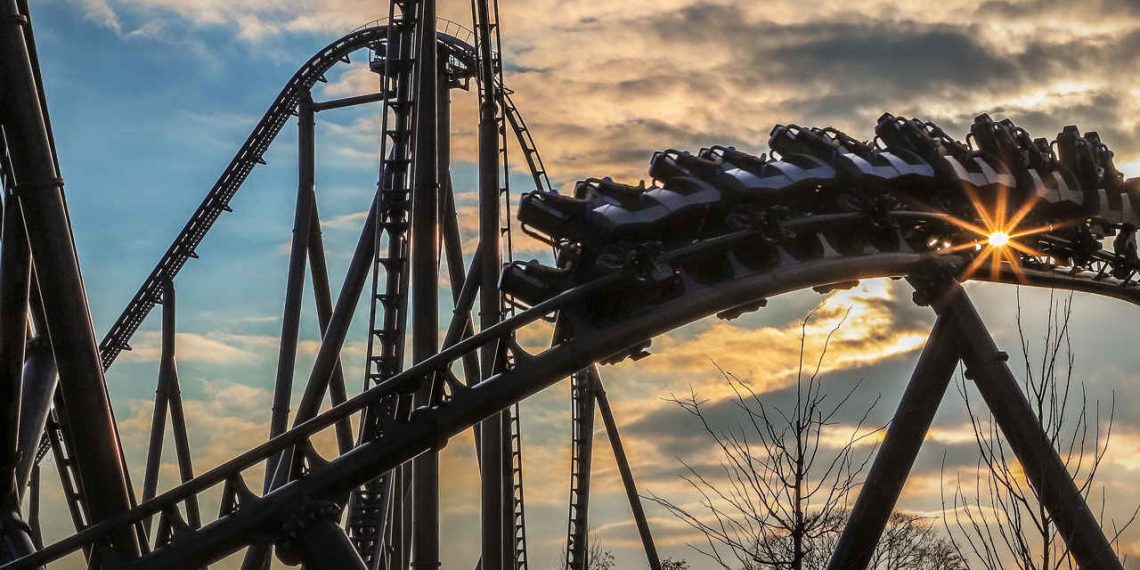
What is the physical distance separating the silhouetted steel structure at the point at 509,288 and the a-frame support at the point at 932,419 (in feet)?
0.06

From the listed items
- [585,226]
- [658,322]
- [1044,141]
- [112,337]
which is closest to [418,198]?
[585,226]

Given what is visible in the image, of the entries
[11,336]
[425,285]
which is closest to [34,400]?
[11,336]

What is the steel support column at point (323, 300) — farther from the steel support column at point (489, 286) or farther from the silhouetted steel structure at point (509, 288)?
the steel support column at point (489, 286)

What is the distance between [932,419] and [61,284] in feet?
22.0

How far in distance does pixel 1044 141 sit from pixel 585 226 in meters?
5.54

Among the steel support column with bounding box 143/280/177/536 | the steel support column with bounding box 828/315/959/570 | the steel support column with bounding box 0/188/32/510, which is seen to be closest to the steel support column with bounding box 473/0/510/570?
the steel support column with bounding box 828/315/959/570

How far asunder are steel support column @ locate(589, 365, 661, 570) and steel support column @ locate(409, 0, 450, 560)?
416 cm

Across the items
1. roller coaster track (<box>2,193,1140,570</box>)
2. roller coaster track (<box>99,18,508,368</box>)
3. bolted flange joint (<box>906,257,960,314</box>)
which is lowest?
roller coaster track (<box>2,193,1140,570</box>)

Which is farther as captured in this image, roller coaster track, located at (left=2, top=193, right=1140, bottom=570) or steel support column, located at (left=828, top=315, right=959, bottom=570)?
steel support column, located at (left=828, top=315, right=959, bottom=570)

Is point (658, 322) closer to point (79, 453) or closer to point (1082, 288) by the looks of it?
point (79, 453)

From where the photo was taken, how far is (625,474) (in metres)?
15.1

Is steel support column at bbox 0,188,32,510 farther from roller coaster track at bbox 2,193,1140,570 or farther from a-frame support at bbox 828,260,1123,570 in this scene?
a-frame support at bbox 828,260,1123,570

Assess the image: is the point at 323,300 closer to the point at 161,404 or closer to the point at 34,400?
the point at 161,404

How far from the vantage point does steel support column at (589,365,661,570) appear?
48.5ft
